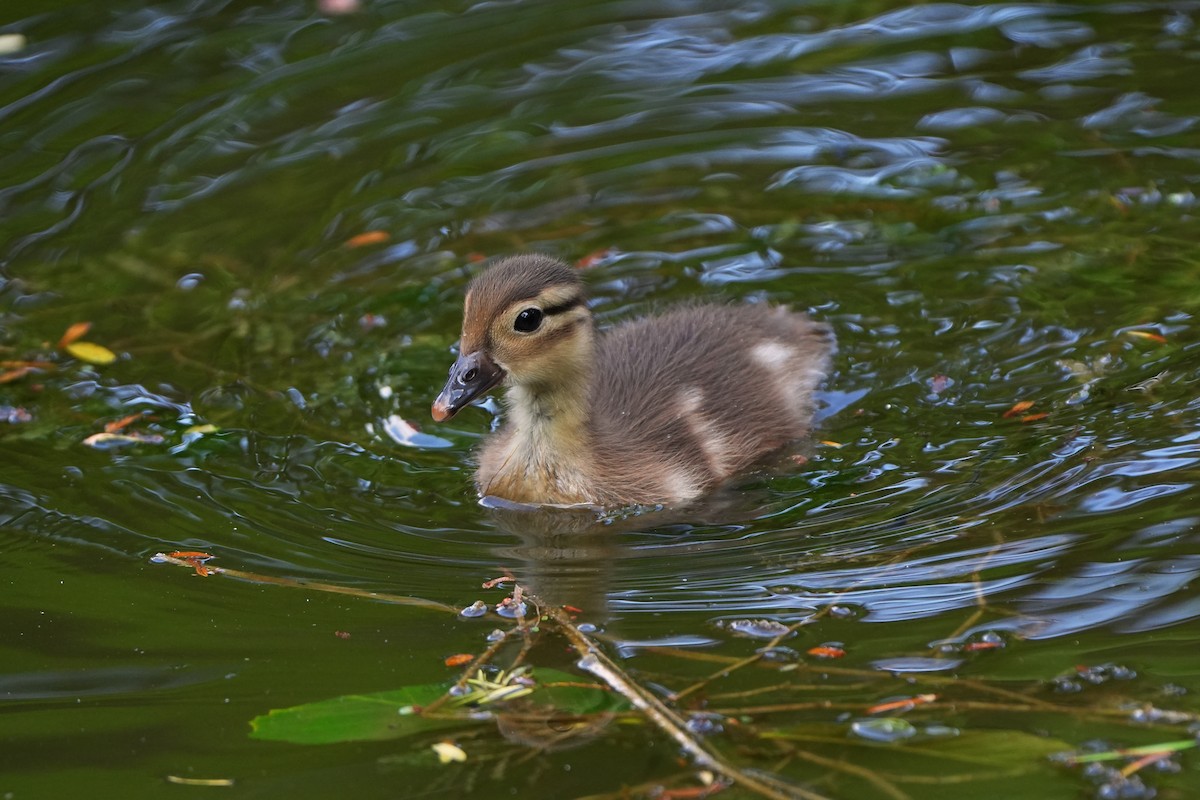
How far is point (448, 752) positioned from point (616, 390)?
94.1 inches

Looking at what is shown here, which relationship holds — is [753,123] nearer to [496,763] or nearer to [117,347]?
[117,347]

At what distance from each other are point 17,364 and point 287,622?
2.40 meters

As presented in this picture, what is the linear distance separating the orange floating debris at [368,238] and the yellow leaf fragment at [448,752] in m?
3.84

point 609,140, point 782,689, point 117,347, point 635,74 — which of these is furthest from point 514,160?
point 782,689

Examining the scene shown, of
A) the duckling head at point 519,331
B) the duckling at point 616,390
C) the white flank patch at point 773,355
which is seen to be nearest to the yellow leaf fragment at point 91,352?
the duckling at point 616,390

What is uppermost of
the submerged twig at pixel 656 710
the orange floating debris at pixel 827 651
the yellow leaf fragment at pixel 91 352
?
the yellow leaf fragment at pixel 91 352

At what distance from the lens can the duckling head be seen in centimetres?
508

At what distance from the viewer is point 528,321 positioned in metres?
5.14

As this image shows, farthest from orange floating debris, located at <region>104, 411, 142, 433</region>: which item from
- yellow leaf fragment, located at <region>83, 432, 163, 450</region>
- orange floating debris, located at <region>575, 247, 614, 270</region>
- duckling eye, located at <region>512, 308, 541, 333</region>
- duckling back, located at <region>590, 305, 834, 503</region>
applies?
orange floating debris, located at <region>575, 247, 614, 270</region>

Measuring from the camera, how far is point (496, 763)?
11.7 feet

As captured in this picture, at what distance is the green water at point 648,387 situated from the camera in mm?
3762

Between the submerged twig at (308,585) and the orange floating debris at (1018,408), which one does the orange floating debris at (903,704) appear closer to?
the submerged twig at (308,585)

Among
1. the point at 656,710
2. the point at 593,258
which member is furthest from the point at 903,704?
the point at 593,258

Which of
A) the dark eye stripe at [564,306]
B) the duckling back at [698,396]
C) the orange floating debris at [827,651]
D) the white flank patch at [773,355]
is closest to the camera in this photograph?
the orange floating debris at [827,651]
